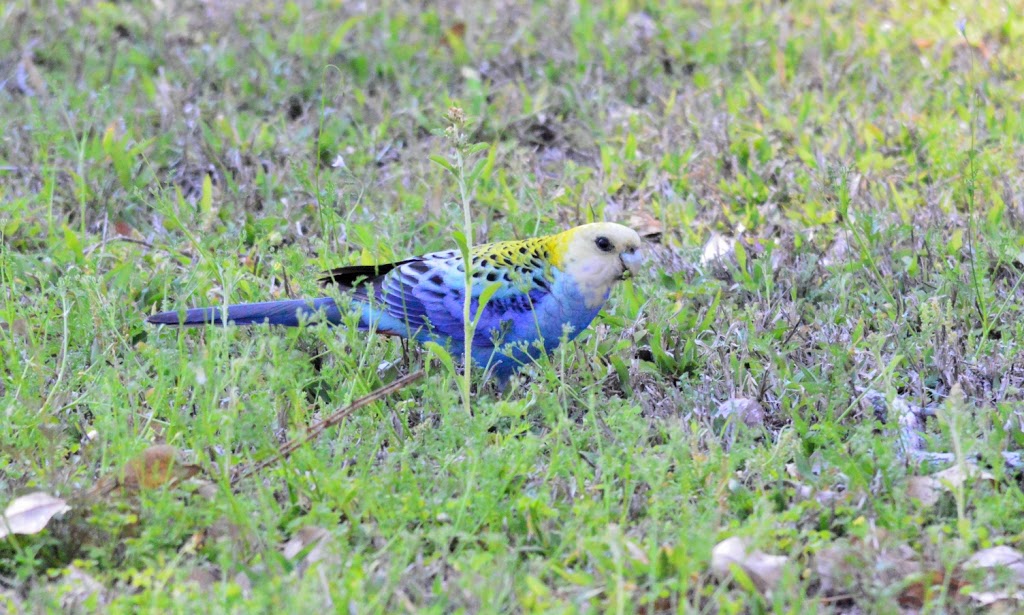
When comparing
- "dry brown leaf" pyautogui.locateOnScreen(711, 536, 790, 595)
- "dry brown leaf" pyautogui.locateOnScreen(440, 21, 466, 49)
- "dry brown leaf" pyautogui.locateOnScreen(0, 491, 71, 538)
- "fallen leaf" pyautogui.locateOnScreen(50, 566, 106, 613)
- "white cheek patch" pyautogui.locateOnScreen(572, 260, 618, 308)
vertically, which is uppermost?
"dry brown leaf" pyautogui.locateOnScreen(440, 21, 466, 49)

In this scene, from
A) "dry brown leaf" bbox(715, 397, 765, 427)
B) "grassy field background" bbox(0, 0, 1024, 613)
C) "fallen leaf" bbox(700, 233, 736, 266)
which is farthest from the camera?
"fallen leaf" bbox(700, 233, 736, 266)

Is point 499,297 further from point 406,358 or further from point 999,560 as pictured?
point 999,560

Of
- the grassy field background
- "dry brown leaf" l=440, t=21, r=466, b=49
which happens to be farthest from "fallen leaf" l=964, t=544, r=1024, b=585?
"dry brown leaf" l=440, t=21, r=466, b=49

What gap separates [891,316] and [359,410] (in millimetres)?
1889

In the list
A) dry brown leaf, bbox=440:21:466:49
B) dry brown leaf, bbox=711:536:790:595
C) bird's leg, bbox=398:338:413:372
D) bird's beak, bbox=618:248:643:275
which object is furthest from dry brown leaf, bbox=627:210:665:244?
dry brown leaf, bbox=711:536:790:595

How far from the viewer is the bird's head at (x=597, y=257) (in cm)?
385

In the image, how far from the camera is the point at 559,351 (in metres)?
3.89

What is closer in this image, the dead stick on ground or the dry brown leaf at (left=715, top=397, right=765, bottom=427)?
the dead stick on ground

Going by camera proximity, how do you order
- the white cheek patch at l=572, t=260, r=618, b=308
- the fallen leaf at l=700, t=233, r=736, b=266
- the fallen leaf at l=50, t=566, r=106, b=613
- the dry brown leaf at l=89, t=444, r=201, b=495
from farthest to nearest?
the fallen leaf at l=700, t=233, r=736, b=266
the white cheek patch at l=572, t=260, r=618, b=308
the dry brown leaf at l=89, t=444, r=201, b=495
the fallen leaf at l=50, t=566, r=106, b=613

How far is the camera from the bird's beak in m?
3.90

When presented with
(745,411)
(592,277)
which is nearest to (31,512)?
(592,277)

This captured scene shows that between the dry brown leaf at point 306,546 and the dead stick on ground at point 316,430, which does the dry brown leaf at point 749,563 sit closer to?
the dry brown leaf at point 306,546

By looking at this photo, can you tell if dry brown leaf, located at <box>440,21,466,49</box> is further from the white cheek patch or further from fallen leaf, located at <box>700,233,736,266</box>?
the white cheek patch

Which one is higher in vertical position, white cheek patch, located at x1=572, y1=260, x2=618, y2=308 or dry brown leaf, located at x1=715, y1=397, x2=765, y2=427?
white cheek patch, located at x1=572, y1=260, x2=618, y2=308
